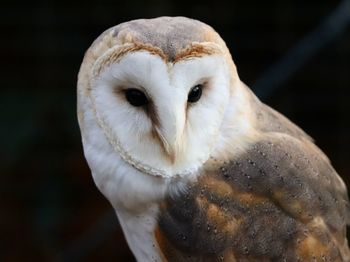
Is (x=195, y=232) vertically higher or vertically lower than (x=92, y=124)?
lower

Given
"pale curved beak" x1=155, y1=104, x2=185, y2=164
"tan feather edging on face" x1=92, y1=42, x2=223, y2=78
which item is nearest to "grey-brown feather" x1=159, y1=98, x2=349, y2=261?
"pale curved beak" x1=155, y1=104, x2=185, y2=164

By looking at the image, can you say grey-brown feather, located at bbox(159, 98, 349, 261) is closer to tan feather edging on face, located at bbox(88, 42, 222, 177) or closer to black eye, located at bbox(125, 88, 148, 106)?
tan feather edging on face, located at bbox(88, 42, 222, 177)

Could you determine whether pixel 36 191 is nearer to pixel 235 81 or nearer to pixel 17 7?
pixel 17 7

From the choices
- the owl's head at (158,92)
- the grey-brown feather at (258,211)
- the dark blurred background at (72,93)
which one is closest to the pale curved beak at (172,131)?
the owl's head at (158,92)

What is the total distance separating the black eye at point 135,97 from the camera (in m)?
1.36

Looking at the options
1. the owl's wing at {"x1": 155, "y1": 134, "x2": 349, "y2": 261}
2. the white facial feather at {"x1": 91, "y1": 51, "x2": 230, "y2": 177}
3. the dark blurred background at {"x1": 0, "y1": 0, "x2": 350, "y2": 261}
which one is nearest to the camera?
the white facial feather at {"x1": 91, "y1": 51, "x2": 230, "y2": 177}

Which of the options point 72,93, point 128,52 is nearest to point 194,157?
point 128,52

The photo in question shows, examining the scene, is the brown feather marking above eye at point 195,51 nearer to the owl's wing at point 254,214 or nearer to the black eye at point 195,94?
the black eye at point 195,94

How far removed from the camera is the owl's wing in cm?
148

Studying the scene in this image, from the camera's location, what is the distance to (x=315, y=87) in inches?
148

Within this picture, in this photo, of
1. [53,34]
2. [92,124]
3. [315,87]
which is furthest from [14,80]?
[92,124]

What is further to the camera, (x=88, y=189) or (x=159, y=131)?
(x=88, y=189)

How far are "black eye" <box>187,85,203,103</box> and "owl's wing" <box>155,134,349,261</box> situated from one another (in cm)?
16

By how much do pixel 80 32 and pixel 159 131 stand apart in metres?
2.33
